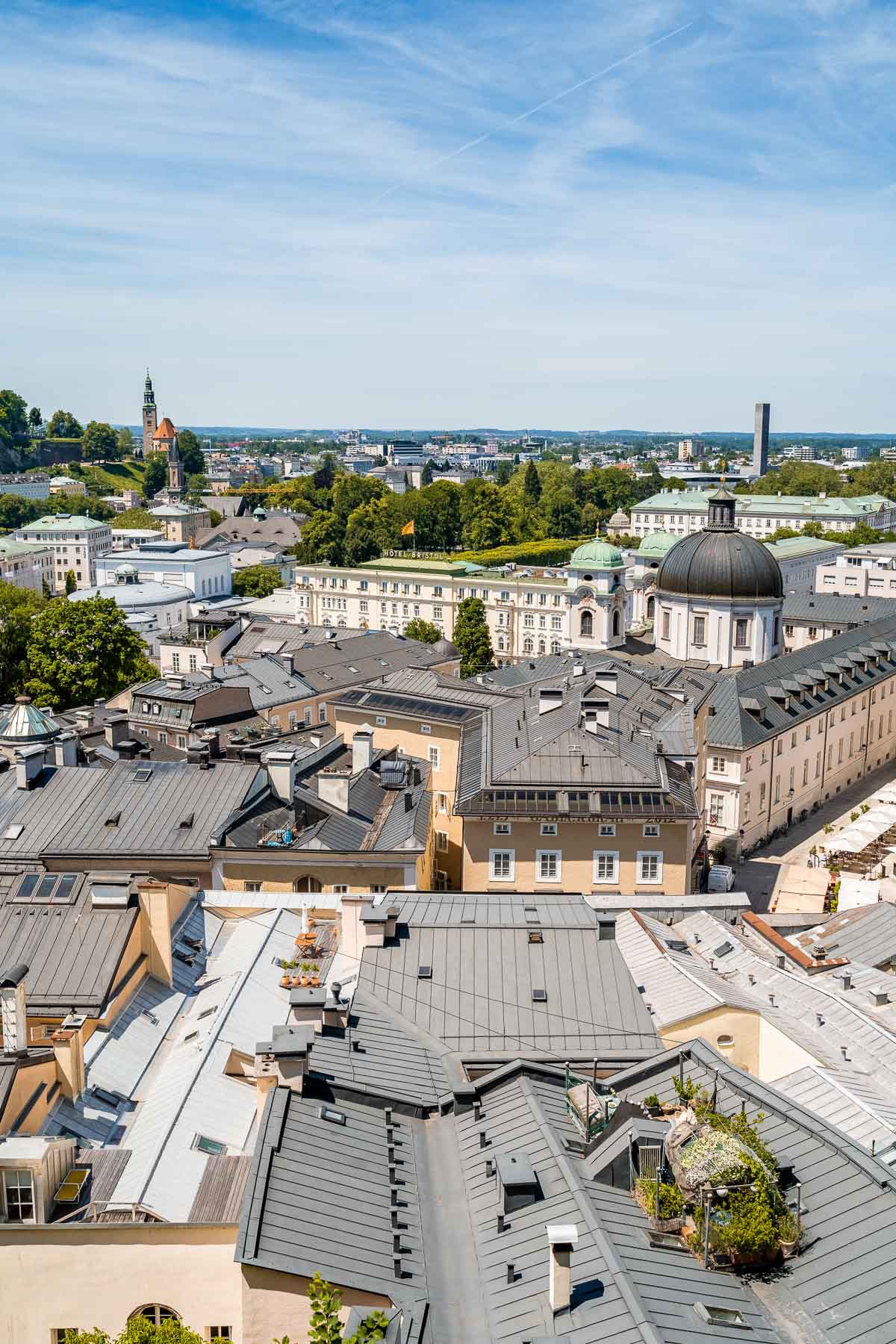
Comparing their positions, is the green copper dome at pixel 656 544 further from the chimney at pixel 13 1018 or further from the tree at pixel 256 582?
the chimney at pixel 13 1018

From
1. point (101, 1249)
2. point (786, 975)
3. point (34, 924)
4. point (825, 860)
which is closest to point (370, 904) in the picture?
point (34, 924)

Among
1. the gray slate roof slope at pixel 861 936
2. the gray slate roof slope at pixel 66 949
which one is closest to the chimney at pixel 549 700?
the gray slate roof slope at pixel 861 936

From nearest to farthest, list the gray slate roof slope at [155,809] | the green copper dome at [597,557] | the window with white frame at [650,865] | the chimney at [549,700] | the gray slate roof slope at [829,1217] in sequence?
the gray slate roof slope at [829,1217]
the gray slate roof slope at [155,809]
the window with white frame at [650,865]
the chimney at [549,700]
the green copper dome at [597,557]

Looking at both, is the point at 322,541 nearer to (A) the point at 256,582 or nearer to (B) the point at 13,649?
(A) the point at 256,582

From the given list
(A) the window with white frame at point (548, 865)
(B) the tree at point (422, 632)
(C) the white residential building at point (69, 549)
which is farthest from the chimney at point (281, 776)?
(C) the white residential building at point (69, 549)

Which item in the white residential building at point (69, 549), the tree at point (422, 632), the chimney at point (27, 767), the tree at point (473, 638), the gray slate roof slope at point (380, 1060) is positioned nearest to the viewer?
the gray slate roof slope at point (380, 1060)

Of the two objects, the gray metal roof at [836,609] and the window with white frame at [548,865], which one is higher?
the gray metal roof at [836,609]

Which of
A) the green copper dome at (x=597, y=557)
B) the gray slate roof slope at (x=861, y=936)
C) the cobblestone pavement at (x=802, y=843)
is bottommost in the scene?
the cobblestone pavement at (x=802, y=843)

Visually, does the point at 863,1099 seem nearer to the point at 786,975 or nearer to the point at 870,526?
the point at 786,975

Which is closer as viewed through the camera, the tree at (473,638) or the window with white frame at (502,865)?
the window with white frame at (502,865)
